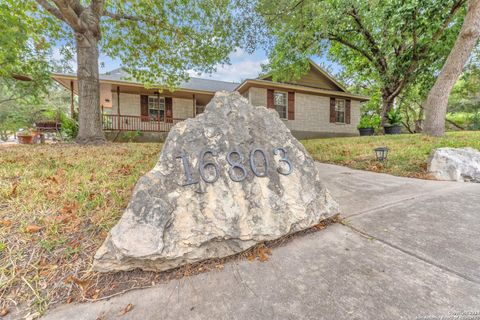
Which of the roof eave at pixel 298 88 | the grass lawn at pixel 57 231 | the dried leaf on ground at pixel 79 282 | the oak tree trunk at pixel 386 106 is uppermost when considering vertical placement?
the roof eave at pixel 298 88

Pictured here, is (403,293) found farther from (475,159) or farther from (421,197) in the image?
(475,159)

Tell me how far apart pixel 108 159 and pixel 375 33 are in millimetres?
11459

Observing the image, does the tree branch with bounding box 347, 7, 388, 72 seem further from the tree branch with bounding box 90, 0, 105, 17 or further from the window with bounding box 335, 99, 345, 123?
the tree branch with bounding box 90, 0, 105, 17

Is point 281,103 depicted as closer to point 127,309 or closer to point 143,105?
point 143,105

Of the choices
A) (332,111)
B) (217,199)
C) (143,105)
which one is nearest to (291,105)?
(332,111)

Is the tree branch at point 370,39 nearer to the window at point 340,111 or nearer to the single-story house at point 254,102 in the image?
the single-story house at point 254,102

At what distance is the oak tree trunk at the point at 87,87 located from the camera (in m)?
5.15

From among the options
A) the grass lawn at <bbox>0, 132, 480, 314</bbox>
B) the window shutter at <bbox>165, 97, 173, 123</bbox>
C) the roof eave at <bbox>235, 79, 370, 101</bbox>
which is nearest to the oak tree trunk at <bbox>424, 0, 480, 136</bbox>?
the roof eave at <bbox>235, 79, 370, 101</bbox>

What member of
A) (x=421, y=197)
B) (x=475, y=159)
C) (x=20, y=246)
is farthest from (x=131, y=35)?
(x=475, y=159)

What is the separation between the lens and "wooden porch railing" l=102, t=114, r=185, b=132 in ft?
31.0

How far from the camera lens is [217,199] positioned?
5.24 feet

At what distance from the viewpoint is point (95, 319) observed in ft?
3.47

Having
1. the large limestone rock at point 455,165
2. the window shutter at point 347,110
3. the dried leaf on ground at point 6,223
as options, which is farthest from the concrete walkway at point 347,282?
the window shutter at point 347,110

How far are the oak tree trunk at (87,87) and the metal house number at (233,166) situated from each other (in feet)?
16.2
